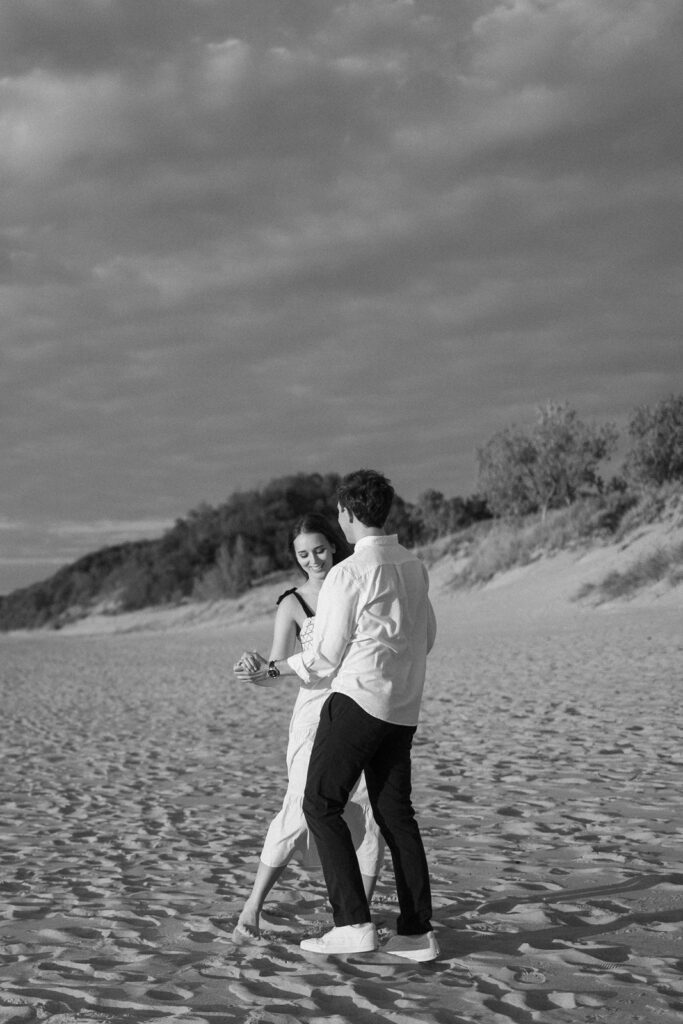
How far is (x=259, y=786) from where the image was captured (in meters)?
8.48

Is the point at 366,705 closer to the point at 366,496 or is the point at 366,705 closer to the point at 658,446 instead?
the point at 366,496

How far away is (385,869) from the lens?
5.94 metres

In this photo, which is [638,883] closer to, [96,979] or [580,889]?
[580,889]

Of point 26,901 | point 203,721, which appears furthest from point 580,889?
point 203,721

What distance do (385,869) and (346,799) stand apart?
2047 millimetres

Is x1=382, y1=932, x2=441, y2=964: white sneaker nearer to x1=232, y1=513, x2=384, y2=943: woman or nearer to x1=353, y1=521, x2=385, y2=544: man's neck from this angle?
x1=232, y1=513, x2=384, y2=943: woman

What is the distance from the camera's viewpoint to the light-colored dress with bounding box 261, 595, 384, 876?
4395 millimetres

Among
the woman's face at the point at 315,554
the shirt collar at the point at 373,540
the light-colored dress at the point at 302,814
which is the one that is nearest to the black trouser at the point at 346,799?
the light-colored dress at the point at 302,814

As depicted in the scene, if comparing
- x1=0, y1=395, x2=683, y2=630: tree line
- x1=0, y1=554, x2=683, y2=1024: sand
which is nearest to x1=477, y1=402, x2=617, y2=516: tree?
x1=0, y1=395, x2=683, y2=630: tree line

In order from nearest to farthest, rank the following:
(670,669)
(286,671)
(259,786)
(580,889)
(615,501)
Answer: (286,671)
(580,889)
(259,786)
(670,669)
(615,501)

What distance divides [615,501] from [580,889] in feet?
105

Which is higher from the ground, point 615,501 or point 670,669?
point 615,501

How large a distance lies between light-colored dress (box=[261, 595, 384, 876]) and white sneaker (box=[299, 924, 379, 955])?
39 cm

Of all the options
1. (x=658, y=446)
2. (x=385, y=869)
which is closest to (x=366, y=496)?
(x=385, y=869)
